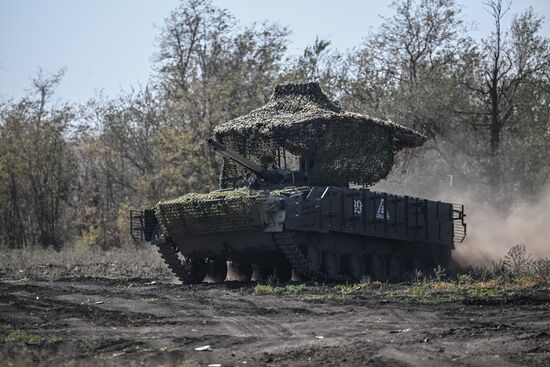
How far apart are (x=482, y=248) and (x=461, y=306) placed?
14.7 m

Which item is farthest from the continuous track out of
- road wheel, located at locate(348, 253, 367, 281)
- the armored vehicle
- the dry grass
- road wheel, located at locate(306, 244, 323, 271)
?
the dry grass

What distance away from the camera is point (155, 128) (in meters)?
44.2

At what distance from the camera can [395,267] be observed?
81.1ft

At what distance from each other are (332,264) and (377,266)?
2.08m

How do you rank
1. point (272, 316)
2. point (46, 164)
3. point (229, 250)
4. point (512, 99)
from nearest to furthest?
point (272, 316) < point (229, 250) < point (512, 99) < point (46, 164)

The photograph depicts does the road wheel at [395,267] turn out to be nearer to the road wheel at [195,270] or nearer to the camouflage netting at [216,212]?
the road wheel at [195,270]

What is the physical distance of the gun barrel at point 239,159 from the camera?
21.9 m

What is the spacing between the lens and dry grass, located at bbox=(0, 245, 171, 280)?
25.1m

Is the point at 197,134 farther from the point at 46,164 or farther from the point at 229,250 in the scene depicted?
the point at 229,250

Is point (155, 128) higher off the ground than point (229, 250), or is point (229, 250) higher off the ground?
point (155, 128)

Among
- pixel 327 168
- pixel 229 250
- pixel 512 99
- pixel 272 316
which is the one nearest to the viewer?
pixel 272 316

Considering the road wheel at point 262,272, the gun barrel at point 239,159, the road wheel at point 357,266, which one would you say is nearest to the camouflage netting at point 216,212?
the gun barrel at point 239,159

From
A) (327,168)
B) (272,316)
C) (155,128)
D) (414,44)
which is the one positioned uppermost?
(414,44)

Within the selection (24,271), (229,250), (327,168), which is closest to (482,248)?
(327,168)
